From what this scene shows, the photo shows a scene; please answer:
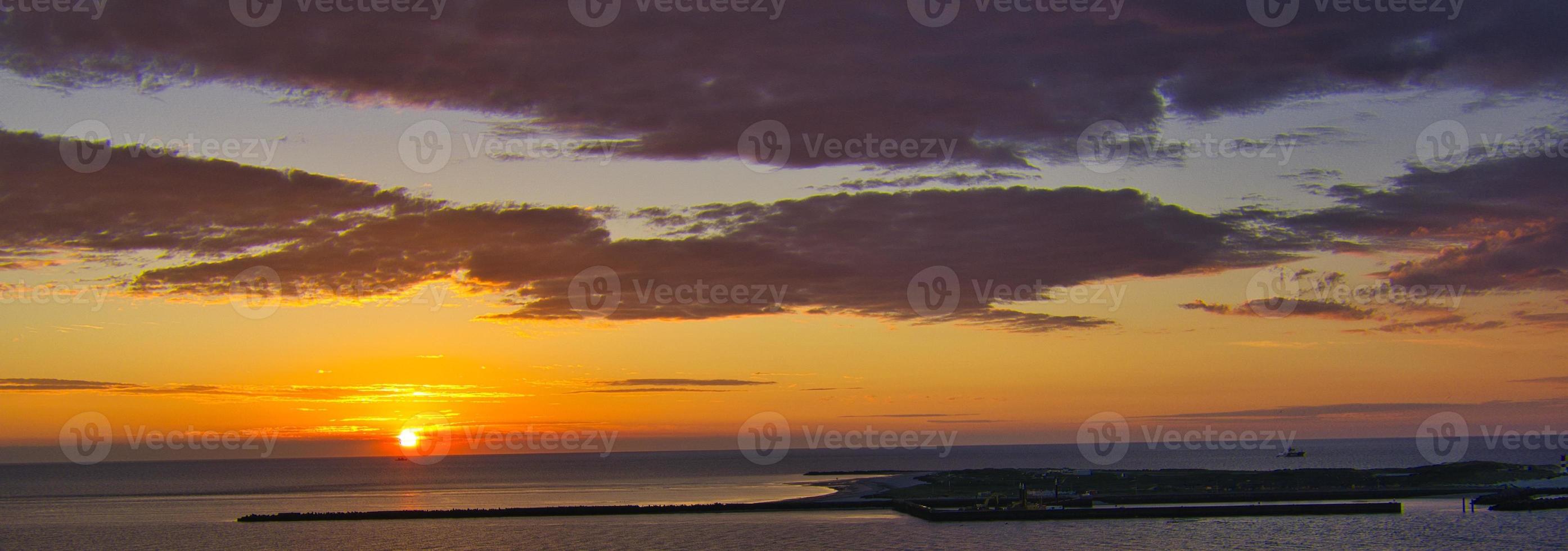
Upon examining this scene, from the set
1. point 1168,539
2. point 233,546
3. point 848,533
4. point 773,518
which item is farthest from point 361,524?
point 1168,539

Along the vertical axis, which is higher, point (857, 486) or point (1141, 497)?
point (857, 486)

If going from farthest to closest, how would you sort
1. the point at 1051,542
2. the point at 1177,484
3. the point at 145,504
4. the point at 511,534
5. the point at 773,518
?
the point at 145,504, the point at 1177,484, the point at 773,518, the point at 511,534, the point at 1051,542

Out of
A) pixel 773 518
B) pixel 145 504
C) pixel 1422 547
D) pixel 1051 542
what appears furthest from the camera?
pixel 145 504

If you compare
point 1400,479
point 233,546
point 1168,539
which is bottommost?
point 233,546

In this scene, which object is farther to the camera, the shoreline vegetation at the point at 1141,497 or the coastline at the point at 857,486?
the coastline at the point at 857,486

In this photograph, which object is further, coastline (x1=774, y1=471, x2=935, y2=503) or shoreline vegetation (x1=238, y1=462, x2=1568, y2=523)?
coastline (x1=774, y1=471, x2=935, y2=503)

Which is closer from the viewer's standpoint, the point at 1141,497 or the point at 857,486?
the point at 1141,497

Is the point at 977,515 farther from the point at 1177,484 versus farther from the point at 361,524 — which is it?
the point at 361,524

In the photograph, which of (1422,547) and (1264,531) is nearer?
(1422,547)
